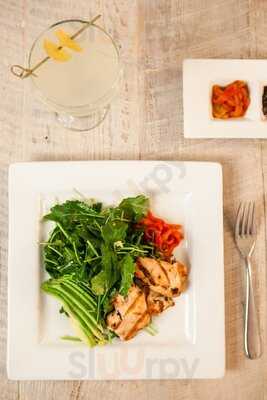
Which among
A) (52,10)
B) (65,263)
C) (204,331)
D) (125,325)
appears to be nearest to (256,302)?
(204,331)

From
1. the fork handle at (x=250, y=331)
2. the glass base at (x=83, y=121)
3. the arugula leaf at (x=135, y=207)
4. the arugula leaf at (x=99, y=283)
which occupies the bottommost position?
the fork handle at (x=250, y=331)

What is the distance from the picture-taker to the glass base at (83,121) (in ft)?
4.02

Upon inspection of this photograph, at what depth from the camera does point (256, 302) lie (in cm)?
120

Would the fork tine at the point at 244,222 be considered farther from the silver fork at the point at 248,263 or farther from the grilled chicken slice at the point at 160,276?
the grilled chicken slice at the point at 160,276

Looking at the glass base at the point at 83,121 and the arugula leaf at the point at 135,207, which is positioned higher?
the glass base at the point at 83,121

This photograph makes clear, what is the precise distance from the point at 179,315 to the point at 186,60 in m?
0.57

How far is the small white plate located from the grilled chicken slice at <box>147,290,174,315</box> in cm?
36

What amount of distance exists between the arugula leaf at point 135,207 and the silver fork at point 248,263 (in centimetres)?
23

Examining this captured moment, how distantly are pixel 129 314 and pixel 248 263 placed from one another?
30cm

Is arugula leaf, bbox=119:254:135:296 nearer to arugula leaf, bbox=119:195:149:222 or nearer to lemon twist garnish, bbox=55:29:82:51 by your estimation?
arugula leaf, bbox=119:195:149:222

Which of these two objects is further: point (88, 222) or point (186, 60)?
point (186, 60)

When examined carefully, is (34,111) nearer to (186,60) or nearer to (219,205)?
(186,60)

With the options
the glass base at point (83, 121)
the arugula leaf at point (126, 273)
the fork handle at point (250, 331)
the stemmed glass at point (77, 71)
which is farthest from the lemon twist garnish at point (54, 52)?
the fork handle at point (250, 331)

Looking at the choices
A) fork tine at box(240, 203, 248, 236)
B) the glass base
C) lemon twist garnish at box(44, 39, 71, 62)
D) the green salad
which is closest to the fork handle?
fork tine at box(240, 203, 248, 236)
